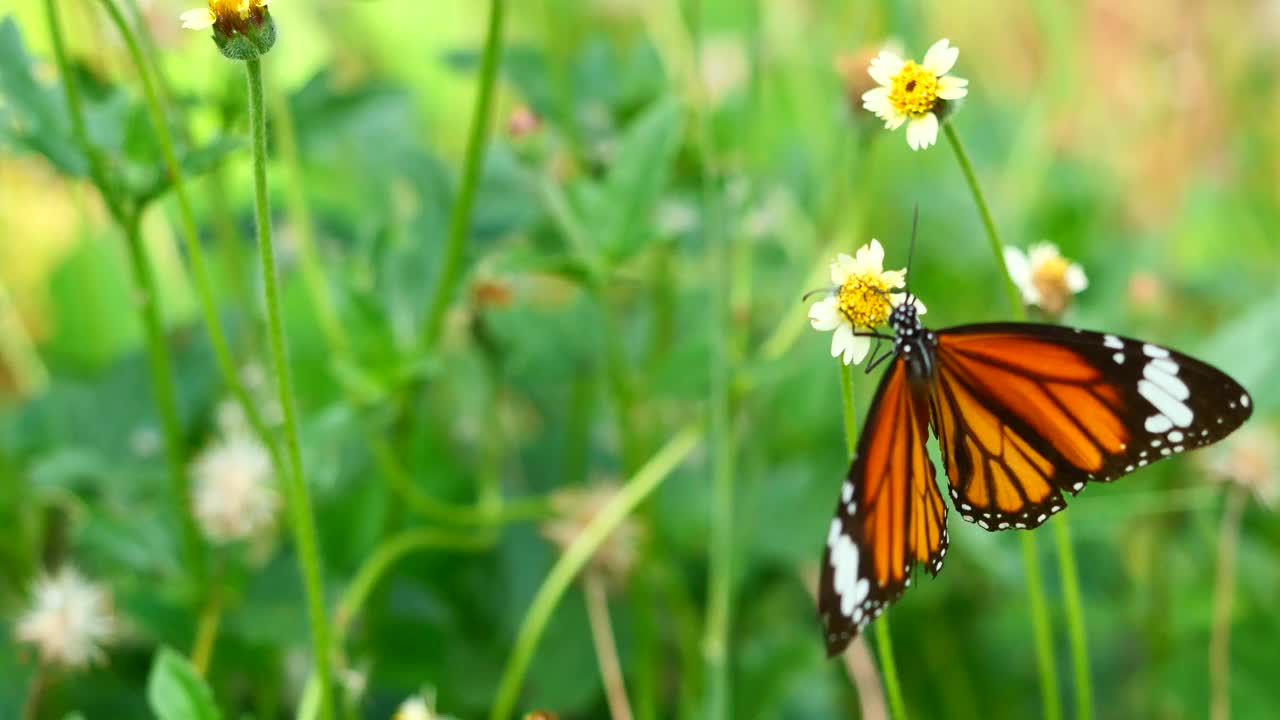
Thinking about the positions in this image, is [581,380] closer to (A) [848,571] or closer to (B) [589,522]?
(B) [589,522]

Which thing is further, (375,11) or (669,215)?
(375,11)

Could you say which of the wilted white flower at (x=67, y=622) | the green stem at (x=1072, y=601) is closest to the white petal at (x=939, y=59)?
the green stem at (x=1072, y=601)

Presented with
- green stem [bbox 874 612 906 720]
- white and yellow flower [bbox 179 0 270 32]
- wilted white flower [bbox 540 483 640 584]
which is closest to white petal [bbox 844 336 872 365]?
green stem [bbox 874 612 906 720]

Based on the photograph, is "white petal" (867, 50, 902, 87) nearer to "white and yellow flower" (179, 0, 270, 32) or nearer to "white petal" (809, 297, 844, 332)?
"white petal" (809, 297, 844, 332)

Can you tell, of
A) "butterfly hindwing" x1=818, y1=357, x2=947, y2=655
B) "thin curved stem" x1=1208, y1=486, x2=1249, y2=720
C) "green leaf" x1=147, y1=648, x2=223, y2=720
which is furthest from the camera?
"thin curved stem" x1=1208, y1=486, x2=1249, y2=720

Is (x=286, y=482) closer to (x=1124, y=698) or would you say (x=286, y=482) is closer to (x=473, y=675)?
(x=473, y=675)

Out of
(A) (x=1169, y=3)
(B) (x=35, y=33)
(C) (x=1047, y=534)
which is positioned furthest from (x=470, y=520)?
(A) (x=1169, y=3)
